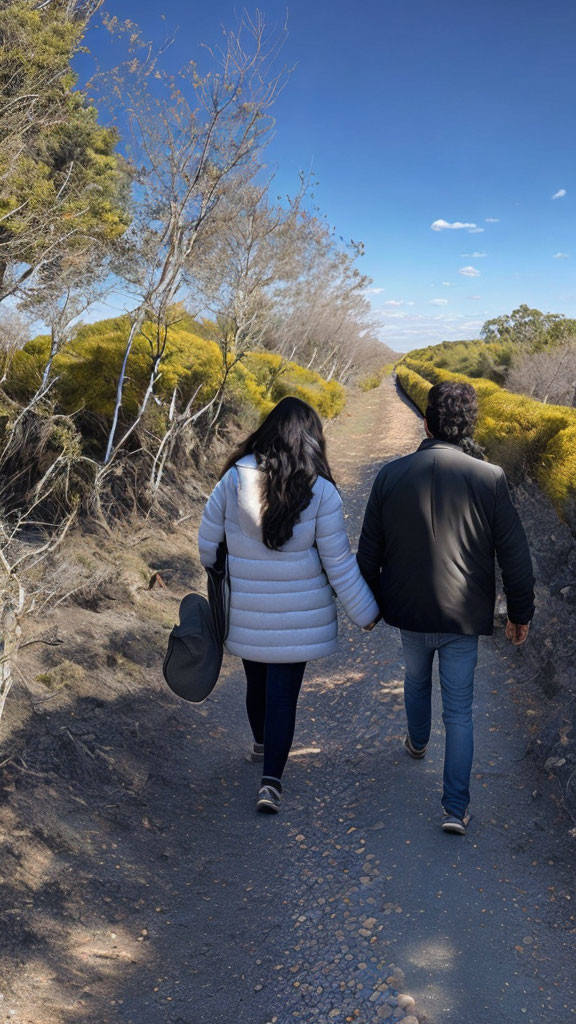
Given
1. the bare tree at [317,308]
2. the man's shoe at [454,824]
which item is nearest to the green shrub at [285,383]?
the bare tree at [317,308]

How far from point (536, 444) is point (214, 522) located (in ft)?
20.2

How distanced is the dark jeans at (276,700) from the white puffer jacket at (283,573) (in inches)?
5.3

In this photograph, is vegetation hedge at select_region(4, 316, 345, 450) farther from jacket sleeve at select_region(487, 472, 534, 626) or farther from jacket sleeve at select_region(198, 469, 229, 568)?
jacket sleeve at select_region(487, 472, 534, 626)

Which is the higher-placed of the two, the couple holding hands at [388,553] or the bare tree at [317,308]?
the bare tree at [317,308]

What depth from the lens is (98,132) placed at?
14914 millimetres

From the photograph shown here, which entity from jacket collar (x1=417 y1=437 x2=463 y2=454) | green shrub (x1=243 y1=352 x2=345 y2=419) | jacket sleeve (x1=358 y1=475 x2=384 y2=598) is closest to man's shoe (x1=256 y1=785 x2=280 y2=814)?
jacket sleeve (x1=358 y1=475 x2=384 y2=598)

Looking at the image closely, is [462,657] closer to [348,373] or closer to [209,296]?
[209,296]

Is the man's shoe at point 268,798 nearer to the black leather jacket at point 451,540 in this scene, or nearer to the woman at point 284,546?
the woman at point 284,546

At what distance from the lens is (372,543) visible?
3170 mm

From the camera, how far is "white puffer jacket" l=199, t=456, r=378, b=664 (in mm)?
3041

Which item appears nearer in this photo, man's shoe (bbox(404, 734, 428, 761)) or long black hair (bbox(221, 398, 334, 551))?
long black hair (bbox(221, 398, 334, 551))

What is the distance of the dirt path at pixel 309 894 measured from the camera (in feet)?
8.16

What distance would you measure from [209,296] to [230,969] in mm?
11569

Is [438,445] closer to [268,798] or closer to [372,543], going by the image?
[372,543]
